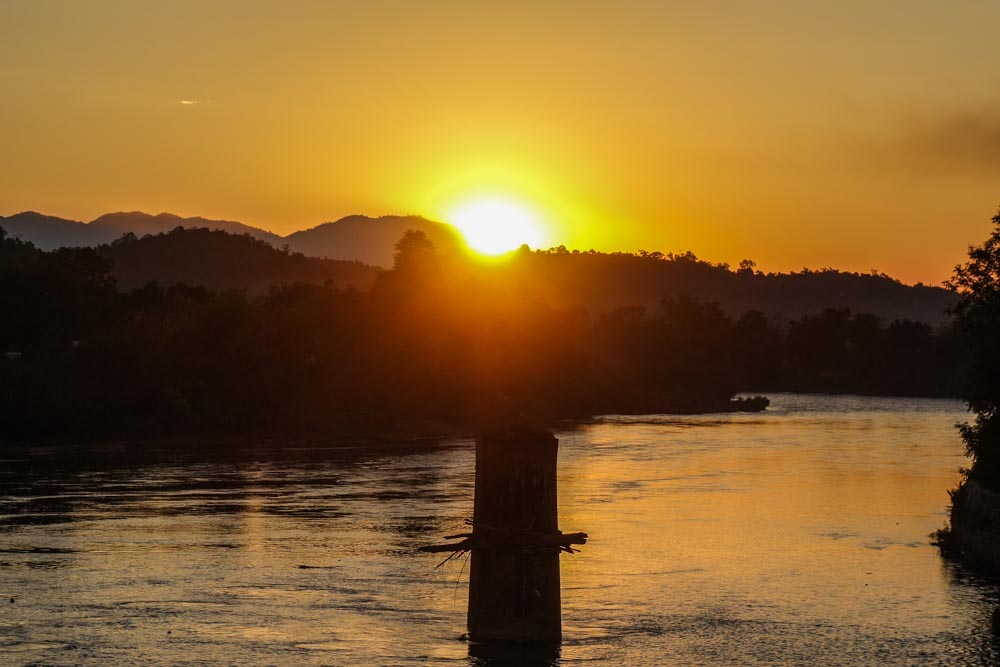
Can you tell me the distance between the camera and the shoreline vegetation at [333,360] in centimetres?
7950

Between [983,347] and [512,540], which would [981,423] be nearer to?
[983,347]

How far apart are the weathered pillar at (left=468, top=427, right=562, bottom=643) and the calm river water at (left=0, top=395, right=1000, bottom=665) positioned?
711 millimetres

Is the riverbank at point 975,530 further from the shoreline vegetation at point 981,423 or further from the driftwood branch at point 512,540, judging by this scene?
the driftwood branch at point 512,540

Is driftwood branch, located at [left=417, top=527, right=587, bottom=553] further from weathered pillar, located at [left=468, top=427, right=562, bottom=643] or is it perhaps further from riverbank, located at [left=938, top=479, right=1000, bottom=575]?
riverbank, located at [left=938, top=479, right=1000, bottom=575]

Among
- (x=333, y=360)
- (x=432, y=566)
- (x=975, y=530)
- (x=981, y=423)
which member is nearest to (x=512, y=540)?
(x=432, y=566)

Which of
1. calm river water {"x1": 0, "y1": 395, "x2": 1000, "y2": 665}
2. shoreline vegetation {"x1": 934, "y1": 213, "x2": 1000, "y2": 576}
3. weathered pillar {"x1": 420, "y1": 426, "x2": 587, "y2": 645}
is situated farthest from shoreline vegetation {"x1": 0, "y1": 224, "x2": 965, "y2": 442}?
weathered pillar {"x1": 420, "y1": 426, "x2": 587, "y2": 645}

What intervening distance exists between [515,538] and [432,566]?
11418 millimetres

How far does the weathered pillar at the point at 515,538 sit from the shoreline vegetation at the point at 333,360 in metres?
26.1

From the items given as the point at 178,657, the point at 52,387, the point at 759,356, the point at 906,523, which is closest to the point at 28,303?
the point at 52,387

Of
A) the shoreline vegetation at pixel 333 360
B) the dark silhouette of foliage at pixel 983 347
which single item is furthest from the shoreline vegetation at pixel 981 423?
the shoreline vegetation at pixel 333 360

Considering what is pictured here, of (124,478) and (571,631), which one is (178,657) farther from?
(124,478)

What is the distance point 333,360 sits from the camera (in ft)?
334

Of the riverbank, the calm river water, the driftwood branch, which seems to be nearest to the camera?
the driftwood branch

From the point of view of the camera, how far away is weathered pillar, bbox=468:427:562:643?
20234 millimetres
